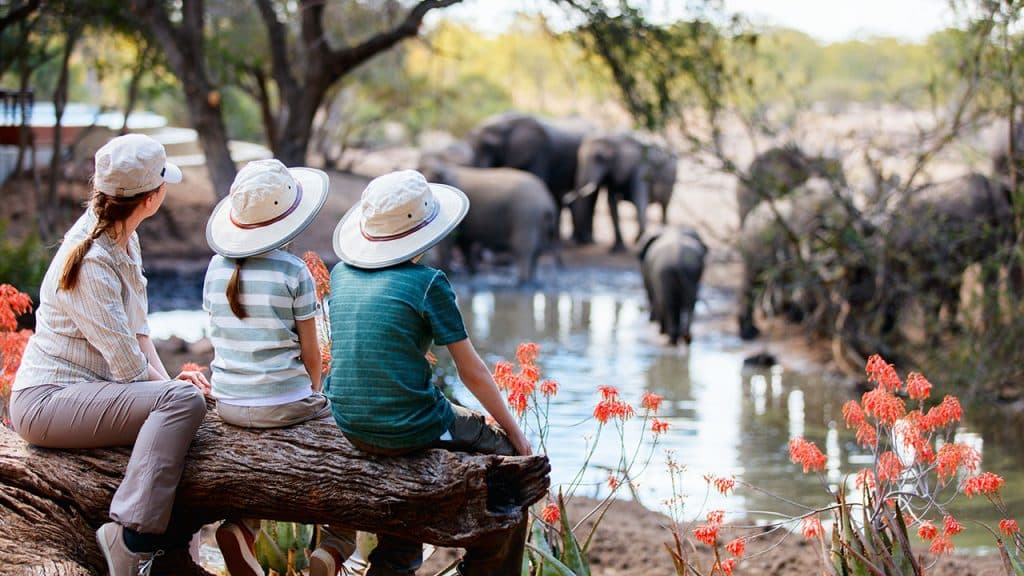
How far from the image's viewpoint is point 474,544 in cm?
388

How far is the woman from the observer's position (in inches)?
150

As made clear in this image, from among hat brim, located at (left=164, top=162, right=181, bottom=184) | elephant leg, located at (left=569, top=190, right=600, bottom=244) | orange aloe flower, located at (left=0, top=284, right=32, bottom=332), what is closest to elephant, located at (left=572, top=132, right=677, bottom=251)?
elephant leg, located at (left=569, top=190, right=600, bottom=244)

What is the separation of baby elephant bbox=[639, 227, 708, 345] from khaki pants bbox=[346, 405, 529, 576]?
29.9 feet

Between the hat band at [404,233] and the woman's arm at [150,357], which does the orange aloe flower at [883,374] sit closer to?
the hat band at [404,233]

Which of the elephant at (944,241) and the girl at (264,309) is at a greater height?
the girl at (264,309)

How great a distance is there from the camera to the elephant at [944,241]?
10.2 metres

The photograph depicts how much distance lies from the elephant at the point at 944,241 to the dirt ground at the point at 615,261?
1314 mm

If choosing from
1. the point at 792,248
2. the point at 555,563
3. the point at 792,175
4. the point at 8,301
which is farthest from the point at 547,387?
A: the point at 792,248

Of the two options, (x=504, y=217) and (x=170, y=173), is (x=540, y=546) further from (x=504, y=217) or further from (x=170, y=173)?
(x=504, y=217)

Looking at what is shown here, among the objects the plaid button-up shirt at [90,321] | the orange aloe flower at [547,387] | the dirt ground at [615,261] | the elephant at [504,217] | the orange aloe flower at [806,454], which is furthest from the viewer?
the elephant at [504,217]

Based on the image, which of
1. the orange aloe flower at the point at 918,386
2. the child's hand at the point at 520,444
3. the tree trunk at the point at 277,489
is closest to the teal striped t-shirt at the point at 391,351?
the tree trunk at the point at 277,489

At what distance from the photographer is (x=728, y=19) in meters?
10.6

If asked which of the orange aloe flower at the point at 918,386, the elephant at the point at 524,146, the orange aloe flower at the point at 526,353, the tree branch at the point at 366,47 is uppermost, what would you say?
the tree branch at the point at 366,47

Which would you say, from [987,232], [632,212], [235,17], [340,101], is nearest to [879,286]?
[987,232]
